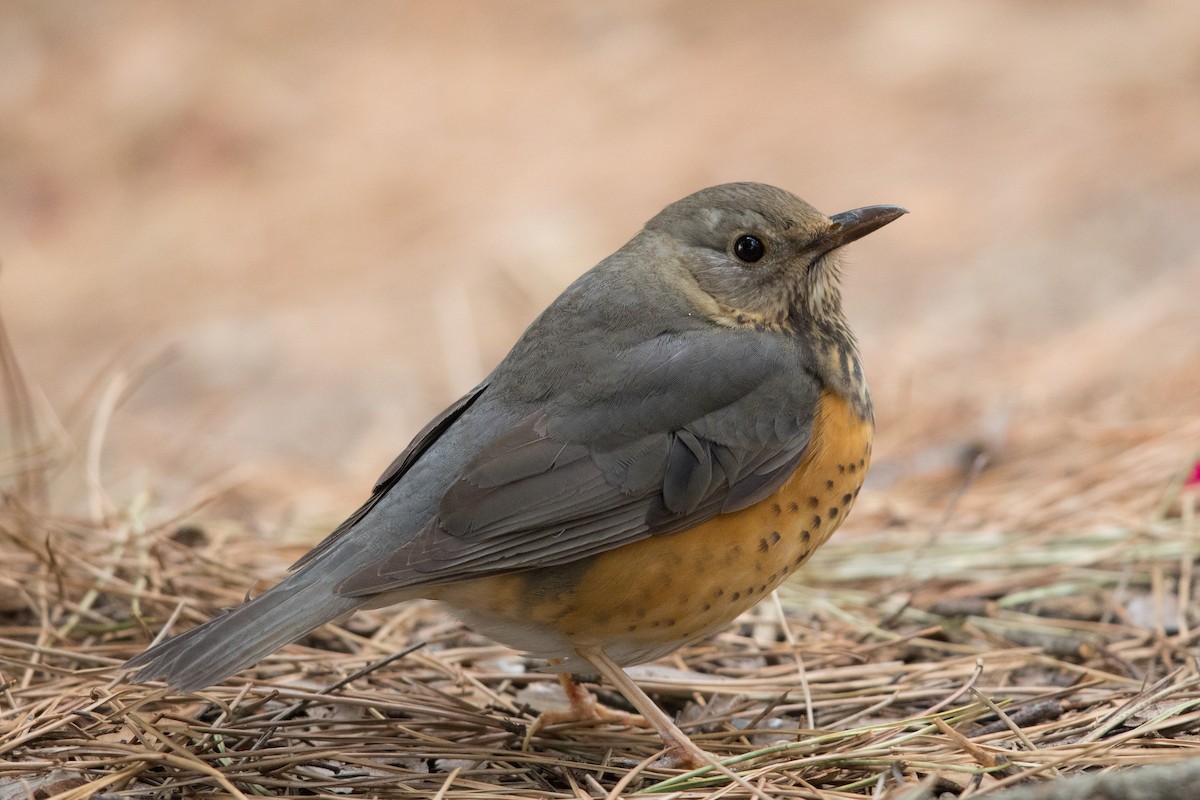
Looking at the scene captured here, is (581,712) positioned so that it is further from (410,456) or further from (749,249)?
(749,249)

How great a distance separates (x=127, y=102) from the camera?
11.2 meters

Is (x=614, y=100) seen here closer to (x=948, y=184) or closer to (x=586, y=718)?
(x=948, y=184)

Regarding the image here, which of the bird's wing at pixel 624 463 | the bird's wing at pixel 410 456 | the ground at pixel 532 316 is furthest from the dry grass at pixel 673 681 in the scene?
the bird's wing at pixel 624 463

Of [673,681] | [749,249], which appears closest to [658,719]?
[673,681]

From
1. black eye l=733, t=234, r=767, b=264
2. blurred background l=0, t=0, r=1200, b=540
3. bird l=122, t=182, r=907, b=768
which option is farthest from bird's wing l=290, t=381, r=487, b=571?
blurred background l=0, t=0, r=1200, b=540

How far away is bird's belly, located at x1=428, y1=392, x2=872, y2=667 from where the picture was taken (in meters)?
3.37

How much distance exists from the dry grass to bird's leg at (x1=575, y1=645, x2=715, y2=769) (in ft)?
0.26

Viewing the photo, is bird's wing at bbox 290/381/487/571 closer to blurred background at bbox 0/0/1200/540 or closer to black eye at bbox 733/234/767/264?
black eye at bbox 733/234/767/264

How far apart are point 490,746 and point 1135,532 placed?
8.08ft

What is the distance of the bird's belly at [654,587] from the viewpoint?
3.37 m

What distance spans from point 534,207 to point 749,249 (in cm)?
597

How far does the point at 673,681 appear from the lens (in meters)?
4.06

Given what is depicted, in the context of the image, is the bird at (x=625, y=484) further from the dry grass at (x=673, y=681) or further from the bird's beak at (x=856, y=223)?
the dry grass at (x=673, y=681)

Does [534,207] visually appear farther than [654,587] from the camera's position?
Yes
